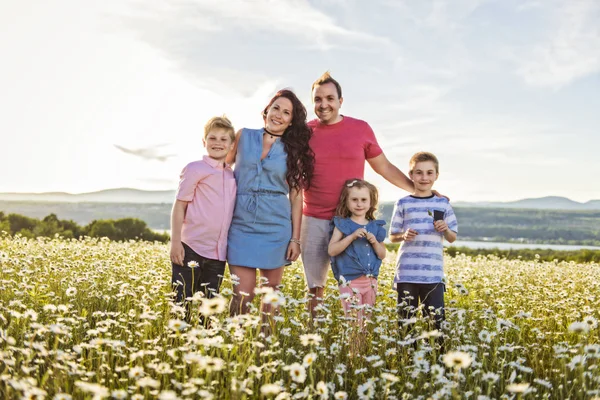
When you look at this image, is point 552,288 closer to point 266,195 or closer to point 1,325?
point 266,195

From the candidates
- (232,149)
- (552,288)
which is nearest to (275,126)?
(232,149)

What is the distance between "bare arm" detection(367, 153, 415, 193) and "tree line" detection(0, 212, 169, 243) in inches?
623

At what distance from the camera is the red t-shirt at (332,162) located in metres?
5.91

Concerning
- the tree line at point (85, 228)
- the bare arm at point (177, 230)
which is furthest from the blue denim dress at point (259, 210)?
the tree line at point (85, 228)

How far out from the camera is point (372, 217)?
6.06m

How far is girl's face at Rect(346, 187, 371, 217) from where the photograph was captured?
5746 mm

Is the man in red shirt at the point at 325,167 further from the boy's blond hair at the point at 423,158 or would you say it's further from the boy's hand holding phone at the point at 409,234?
the boy's hand holding phone at the point at 409,234

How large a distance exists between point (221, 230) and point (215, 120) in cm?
113

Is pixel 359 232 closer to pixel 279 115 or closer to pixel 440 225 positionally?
pixel 440 225

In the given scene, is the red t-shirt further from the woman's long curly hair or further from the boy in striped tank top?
the boy in striped tank top

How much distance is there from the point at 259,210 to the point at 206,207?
53cm

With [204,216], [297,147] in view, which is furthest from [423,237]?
[204,216]

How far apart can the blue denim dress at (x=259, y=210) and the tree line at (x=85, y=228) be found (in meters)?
16.0

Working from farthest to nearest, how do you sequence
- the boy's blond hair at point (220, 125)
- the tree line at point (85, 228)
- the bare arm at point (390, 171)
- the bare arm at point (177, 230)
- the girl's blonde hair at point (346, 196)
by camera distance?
the tree line at point (85, 228) < the bare arm at point (390, 171) < the girl's blonde hair at point (346, 196) < the boy's blond hair at point (220, 125) < the bare arm at point (177, 230)
